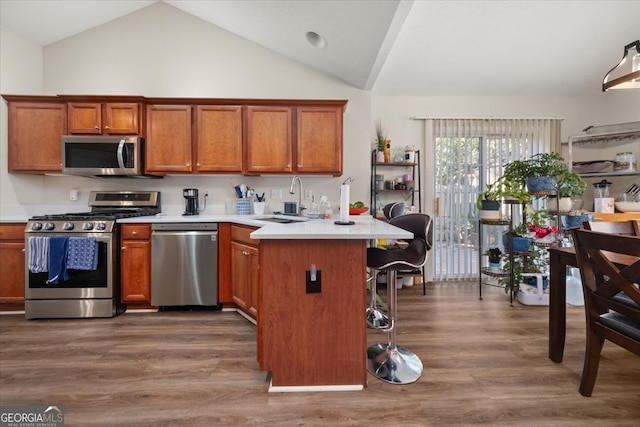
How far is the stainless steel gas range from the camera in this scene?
2.56m

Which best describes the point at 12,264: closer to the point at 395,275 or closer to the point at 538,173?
the point at 395,275

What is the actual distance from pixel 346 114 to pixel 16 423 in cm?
352

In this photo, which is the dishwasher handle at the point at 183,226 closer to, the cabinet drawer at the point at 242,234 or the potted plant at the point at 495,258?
the cabinet drawer at the point at 242,234

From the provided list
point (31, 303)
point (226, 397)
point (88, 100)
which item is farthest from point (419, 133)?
point (31, 303)

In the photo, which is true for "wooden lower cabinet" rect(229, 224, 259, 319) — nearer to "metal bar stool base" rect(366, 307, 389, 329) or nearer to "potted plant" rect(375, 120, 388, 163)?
"metal bar stool base" rect(366, 307, 389, 329)

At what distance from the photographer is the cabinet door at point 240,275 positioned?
8.29ft

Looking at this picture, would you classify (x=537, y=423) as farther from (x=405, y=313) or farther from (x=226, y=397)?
(x=226, y=397)

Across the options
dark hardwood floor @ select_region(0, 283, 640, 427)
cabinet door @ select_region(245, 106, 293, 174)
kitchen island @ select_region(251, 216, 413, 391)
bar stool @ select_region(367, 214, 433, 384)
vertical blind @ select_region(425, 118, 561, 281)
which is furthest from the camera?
vertical blind @ select_region(425, 118, 561, 281)

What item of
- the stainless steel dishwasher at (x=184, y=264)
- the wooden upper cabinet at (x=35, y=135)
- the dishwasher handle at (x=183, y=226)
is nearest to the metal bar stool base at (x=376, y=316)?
the stainless steel dishwasher at (x=184, y=264)

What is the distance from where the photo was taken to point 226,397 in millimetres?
1575

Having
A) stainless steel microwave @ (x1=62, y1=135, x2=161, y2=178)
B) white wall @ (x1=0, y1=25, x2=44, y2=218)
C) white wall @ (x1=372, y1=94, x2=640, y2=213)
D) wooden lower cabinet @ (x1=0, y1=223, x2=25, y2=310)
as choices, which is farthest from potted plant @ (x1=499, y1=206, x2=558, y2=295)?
white wall @ (x1=0, y1=25, x2=44, y2=218)

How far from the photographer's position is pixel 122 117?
3.04 m

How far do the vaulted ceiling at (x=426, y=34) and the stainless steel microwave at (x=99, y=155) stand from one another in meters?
1.40

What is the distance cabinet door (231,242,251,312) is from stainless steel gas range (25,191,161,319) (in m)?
1.09
